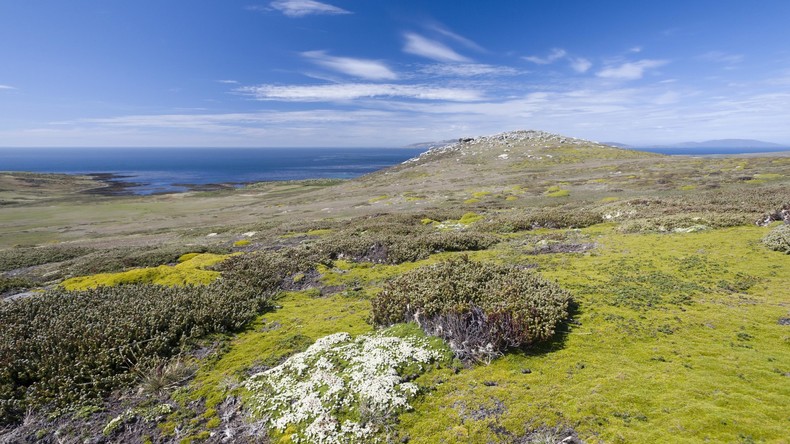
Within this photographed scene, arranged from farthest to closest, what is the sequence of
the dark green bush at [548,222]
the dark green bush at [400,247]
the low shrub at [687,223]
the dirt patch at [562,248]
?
the dark green bush at [548,222], the dark green bush at [400,247], the low shrub at [687,223], the dirt patch at [562,248]

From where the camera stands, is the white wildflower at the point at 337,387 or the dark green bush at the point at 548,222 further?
the dark green bush at the point at 548,222

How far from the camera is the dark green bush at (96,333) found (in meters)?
8.48

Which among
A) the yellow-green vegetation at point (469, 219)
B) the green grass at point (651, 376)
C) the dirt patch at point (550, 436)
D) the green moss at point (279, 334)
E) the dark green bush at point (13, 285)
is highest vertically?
the green grass at point (651, 376)

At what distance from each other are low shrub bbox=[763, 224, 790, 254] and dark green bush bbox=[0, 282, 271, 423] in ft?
64.3

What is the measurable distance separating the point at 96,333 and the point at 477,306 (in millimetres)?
10579

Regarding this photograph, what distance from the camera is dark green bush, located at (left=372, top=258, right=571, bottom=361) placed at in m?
8.46

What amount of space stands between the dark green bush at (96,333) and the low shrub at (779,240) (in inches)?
772

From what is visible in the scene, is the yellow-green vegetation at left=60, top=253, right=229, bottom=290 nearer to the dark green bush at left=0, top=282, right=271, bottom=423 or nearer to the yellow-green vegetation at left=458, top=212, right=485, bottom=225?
the dark green bush at left=0, top=282, right=271, bottom=423

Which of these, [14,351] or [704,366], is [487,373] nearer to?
[704,366]

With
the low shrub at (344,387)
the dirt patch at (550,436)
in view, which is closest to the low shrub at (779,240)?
the dirt patch at (550,436)

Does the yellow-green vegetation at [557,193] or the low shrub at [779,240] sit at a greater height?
the low shrub at [779,240]

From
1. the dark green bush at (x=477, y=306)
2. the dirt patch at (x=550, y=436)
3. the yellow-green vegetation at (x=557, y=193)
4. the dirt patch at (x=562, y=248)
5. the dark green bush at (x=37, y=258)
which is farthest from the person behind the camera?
the yellow-green vegetation at (x=557, y=193)

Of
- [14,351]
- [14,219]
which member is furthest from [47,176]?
[14,351]

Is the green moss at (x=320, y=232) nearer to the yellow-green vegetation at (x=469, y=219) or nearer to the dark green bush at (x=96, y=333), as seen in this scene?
the yellow-green vegetation at (x=469, y=219)
